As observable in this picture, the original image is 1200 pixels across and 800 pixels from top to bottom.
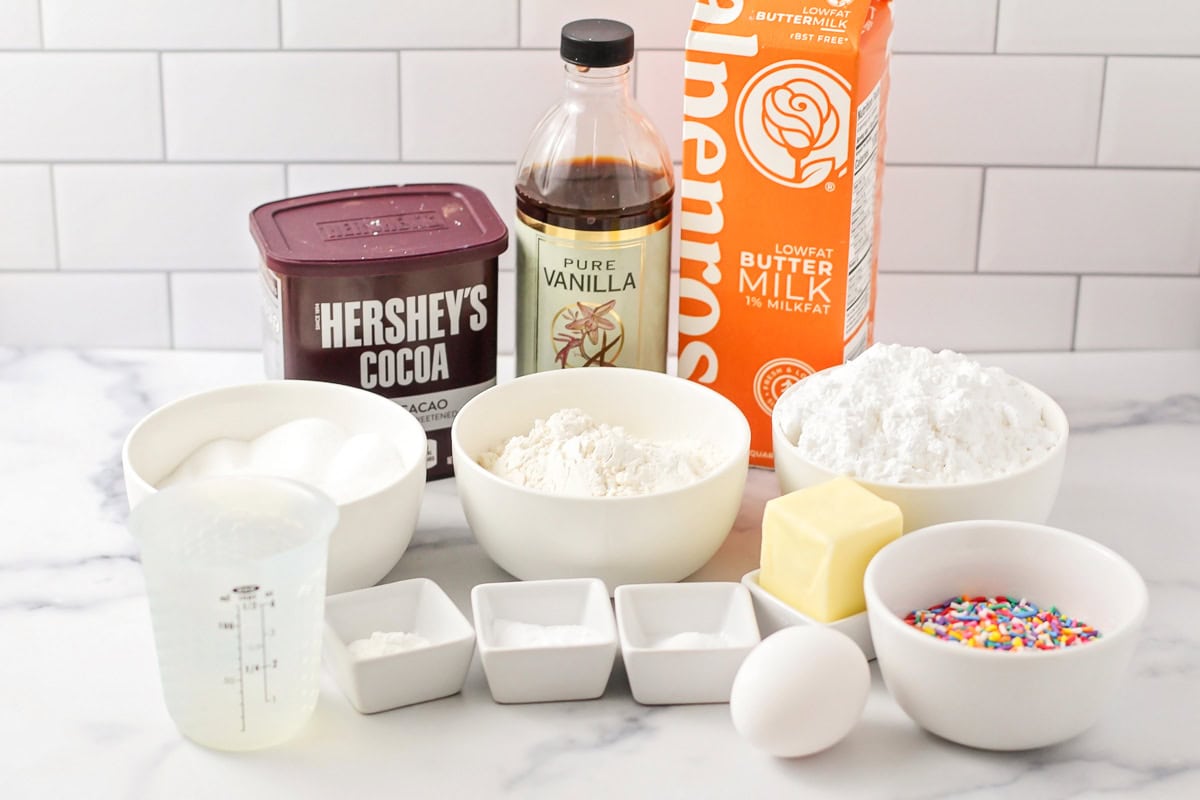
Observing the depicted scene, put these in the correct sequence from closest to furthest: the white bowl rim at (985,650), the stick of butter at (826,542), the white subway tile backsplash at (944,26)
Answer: the white bowl rim at (985,650), the stick of butter at (826,542), the white subway tile backsplash at (944,26)

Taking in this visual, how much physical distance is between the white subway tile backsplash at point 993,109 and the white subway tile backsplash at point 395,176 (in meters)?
0.38

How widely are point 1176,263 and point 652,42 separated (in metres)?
0.57

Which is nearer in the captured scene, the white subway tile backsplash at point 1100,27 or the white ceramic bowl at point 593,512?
the white ceramic bowl at point 593,512

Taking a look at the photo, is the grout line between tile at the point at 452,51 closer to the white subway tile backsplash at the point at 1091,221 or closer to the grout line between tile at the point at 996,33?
the grout line between tile at the point at 996,33

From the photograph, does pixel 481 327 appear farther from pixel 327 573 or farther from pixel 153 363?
pixel 153 363

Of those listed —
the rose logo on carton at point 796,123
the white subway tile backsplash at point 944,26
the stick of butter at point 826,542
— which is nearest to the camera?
the stick of butter at point 826,542

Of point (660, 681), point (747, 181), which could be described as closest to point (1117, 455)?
point (747, 181)

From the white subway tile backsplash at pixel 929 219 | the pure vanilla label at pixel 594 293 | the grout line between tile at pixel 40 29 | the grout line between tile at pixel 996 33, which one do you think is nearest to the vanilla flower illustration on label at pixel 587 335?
the pure vanilla label at pixel 594 293

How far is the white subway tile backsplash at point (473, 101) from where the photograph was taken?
1378 mm

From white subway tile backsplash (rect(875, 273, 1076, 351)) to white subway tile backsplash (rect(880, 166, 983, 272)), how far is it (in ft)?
0.06

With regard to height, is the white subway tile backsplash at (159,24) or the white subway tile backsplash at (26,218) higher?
the white subway tile backsplash at (159,24)

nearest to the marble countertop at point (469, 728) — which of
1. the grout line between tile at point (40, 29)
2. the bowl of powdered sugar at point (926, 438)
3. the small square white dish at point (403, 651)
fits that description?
the small square white dish at point (403, 651)

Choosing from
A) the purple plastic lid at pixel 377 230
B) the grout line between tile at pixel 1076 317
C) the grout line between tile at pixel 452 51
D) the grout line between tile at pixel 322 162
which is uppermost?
the grout line between tile at pixel 452 51

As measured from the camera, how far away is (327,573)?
1043 mm
